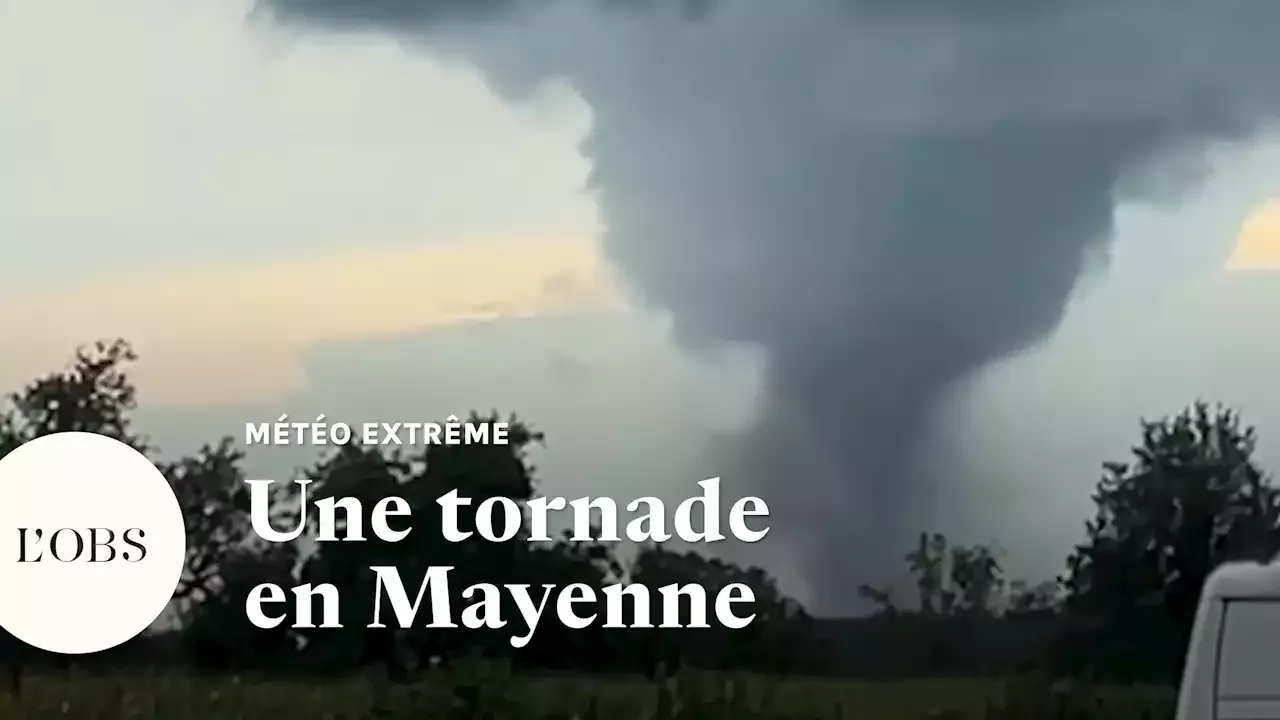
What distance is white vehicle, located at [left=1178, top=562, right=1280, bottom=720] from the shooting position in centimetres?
303

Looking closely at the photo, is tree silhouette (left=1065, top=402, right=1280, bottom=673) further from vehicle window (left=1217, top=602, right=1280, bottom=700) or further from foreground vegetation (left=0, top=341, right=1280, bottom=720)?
vehicle window (left=1217, top=602, right=1280, bottom=700)

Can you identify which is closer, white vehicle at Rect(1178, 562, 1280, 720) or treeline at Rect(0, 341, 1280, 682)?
white vehicle at Rect(1178, 562, 1280, 720)

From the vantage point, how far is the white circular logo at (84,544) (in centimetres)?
317

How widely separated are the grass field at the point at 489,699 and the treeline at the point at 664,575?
4cm

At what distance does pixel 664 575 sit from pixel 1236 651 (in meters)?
1.23

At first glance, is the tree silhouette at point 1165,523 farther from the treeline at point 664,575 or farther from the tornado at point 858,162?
the tornado at point 858,162

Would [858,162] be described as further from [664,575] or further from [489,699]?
[489,699]

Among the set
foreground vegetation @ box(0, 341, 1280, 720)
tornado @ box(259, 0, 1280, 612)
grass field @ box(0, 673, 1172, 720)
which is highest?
tornado @ box(259, 0, 1280, 612)

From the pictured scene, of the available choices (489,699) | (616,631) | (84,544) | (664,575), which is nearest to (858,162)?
(664,575)

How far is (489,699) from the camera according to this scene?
10.4 ft

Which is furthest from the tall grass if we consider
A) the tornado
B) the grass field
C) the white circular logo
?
the tornado

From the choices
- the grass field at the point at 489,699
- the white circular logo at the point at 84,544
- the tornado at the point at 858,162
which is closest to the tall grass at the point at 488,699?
the grass field at the point at 489,699

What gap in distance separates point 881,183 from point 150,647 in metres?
1.92

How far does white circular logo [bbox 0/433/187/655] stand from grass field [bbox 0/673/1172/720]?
124mm
